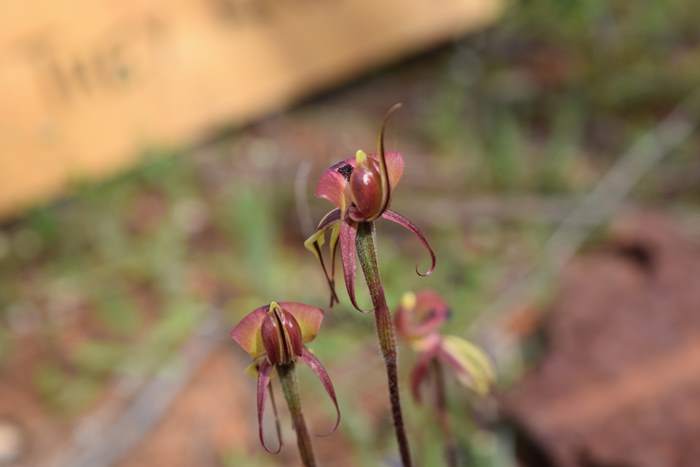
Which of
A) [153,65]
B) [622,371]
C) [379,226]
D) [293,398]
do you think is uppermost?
[153,65]

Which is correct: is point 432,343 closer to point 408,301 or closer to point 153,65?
point 408,301

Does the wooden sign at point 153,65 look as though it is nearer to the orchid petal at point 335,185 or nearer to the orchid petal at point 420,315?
the orchid petal at point 420,315

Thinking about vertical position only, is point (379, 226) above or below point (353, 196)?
above

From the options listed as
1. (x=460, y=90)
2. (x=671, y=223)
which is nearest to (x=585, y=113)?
(x=460, y=90)

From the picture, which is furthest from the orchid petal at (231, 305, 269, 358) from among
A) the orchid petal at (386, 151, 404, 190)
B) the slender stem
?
the slender stem

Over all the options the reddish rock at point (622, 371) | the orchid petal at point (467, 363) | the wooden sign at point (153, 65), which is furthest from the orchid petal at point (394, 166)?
the wooden sign at point (153, 65)

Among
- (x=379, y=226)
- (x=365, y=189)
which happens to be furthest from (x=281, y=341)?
(x=379, y=226)
